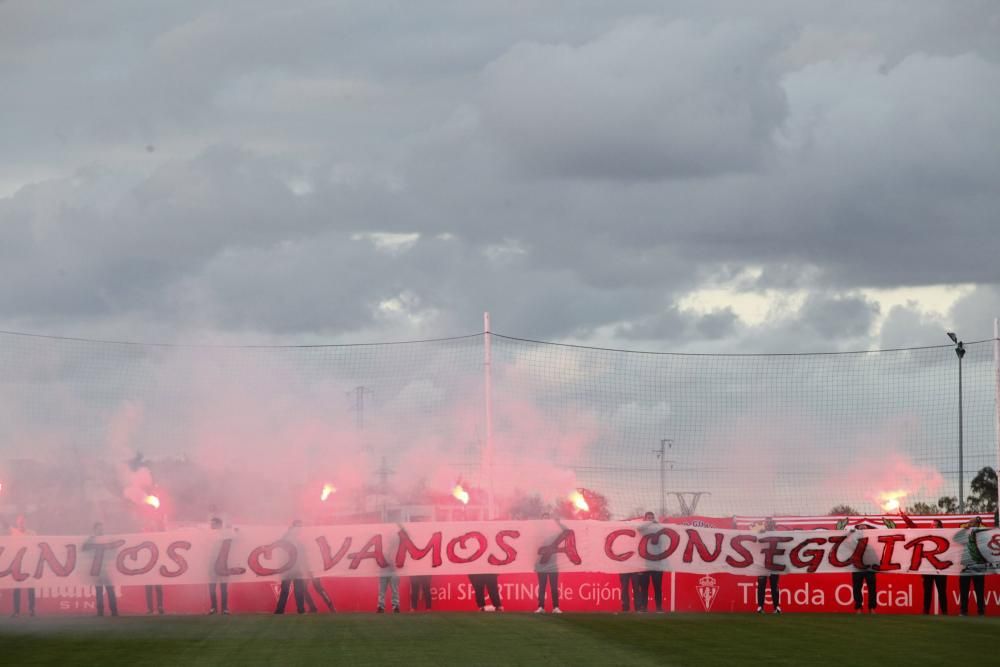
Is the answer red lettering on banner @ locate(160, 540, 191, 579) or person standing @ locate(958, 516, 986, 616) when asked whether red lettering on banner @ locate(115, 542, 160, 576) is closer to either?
red lettering on banner @ locate(160, 540, 191, 579)

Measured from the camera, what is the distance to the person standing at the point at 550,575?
77.2ft

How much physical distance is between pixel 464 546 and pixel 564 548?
185cm

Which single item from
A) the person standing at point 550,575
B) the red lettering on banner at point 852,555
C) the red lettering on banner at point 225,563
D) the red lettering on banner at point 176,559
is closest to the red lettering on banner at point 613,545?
the person standing at point 550,575

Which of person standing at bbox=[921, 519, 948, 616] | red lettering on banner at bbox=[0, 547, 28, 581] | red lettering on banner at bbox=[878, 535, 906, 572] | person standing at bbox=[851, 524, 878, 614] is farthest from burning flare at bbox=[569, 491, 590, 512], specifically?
red lettering on banner at bbox=[0, 547, 28, 581]

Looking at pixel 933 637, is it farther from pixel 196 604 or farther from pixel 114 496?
pixel 114 496

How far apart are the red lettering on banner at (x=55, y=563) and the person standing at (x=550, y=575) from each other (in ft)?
28.4

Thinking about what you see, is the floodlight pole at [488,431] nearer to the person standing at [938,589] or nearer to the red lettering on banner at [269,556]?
→ the red lettering on banner at [269,556]

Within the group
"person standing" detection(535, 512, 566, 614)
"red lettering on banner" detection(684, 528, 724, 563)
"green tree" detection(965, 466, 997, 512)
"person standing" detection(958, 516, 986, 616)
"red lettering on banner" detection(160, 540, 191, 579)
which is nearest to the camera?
"person standing" detection(535, 512, 566, 614)

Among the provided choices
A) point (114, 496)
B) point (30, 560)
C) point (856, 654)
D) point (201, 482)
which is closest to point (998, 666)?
point (856, 654)

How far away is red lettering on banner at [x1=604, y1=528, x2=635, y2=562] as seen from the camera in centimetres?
2420

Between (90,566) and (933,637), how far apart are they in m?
14.9

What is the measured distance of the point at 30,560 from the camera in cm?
2461

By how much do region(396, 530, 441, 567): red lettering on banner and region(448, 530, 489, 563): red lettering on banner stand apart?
232mm

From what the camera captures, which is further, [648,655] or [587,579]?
[587,579]
